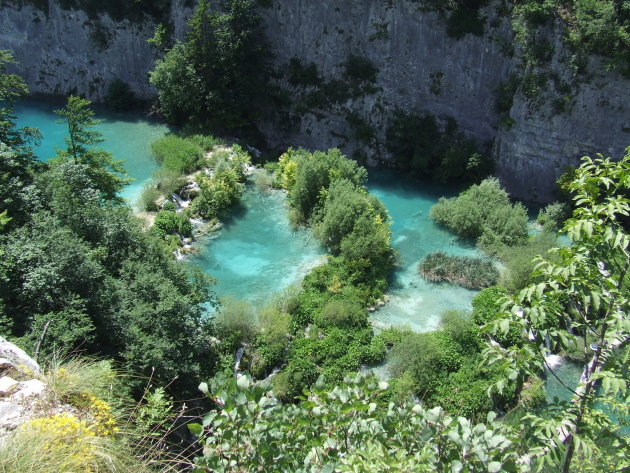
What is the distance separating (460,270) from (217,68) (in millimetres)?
17477

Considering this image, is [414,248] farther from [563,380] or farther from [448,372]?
[563,380]

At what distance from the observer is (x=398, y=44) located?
2705cm

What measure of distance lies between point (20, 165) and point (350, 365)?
502 inches

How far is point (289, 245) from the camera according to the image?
22.0m

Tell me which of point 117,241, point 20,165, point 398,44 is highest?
point 398,44

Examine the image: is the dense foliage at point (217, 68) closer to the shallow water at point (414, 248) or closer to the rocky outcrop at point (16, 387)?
the shallow water at point (414, 248)

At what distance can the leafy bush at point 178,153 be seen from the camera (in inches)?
1014

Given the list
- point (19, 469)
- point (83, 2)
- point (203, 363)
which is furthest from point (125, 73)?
point (19, 469)

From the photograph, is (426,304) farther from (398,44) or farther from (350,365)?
(398,44)

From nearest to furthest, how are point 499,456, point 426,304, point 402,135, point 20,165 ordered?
point 499,456
point 20,165
point 426,304
point 402,135

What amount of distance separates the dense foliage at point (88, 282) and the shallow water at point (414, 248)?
22.8ft

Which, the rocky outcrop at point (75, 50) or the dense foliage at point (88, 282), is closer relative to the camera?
the dense foliage at point (88, 282)

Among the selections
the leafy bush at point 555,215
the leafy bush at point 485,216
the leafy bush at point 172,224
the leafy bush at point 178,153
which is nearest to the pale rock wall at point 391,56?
the leafy bush at point 485,216

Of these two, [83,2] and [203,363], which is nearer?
[203,363]
